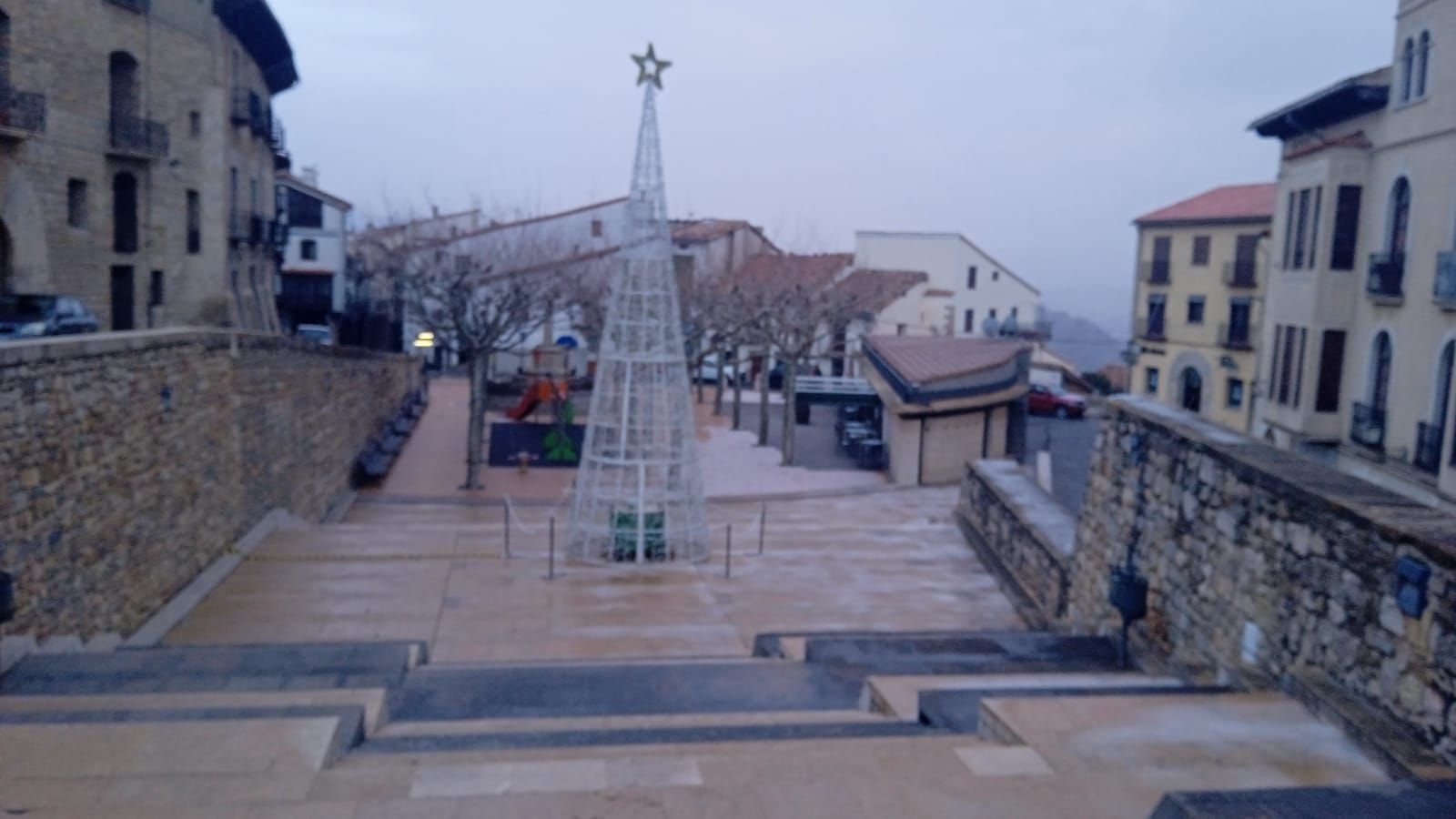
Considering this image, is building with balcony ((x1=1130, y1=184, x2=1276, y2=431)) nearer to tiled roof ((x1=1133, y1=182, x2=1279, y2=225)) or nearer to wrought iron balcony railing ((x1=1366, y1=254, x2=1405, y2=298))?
tiled roof ((x1=1133, y1=182, x2=1279, y2=225))

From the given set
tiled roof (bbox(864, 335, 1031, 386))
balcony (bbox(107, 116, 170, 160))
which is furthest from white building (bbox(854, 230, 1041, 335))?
balcony (bbox(107, 116, 170, 160))

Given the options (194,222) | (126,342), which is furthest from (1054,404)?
(126,342)

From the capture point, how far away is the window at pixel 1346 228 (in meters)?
20.9

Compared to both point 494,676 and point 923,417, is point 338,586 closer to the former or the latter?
point 494,676

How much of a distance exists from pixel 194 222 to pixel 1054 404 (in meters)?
26.9

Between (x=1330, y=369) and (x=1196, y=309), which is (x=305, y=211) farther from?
(x=1330, y=369)

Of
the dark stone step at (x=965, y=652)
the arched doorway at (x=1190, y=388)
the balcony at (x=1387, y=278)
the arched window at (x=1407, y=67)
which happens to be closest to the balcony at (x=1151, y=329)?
the arched doorway at (x=1190, y=388)

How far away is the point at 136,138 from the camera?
982 inches

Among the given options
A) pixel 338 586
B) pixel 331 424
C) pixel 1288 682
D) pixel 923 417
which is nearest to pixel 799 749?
pixel 1288 682

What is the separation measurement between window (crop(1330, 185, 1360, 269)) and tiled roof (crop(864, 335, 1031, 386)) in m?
6.93

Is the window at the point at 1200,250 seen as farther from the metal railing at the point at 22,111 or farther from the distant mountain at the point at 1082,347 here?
the distant mountain at the point at 1082,347

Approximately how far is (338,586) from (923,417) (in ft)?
49.5

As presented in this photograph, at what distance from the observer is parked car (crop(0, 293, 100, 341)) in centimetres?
1579

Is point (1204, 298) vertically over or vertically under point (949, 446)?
over
